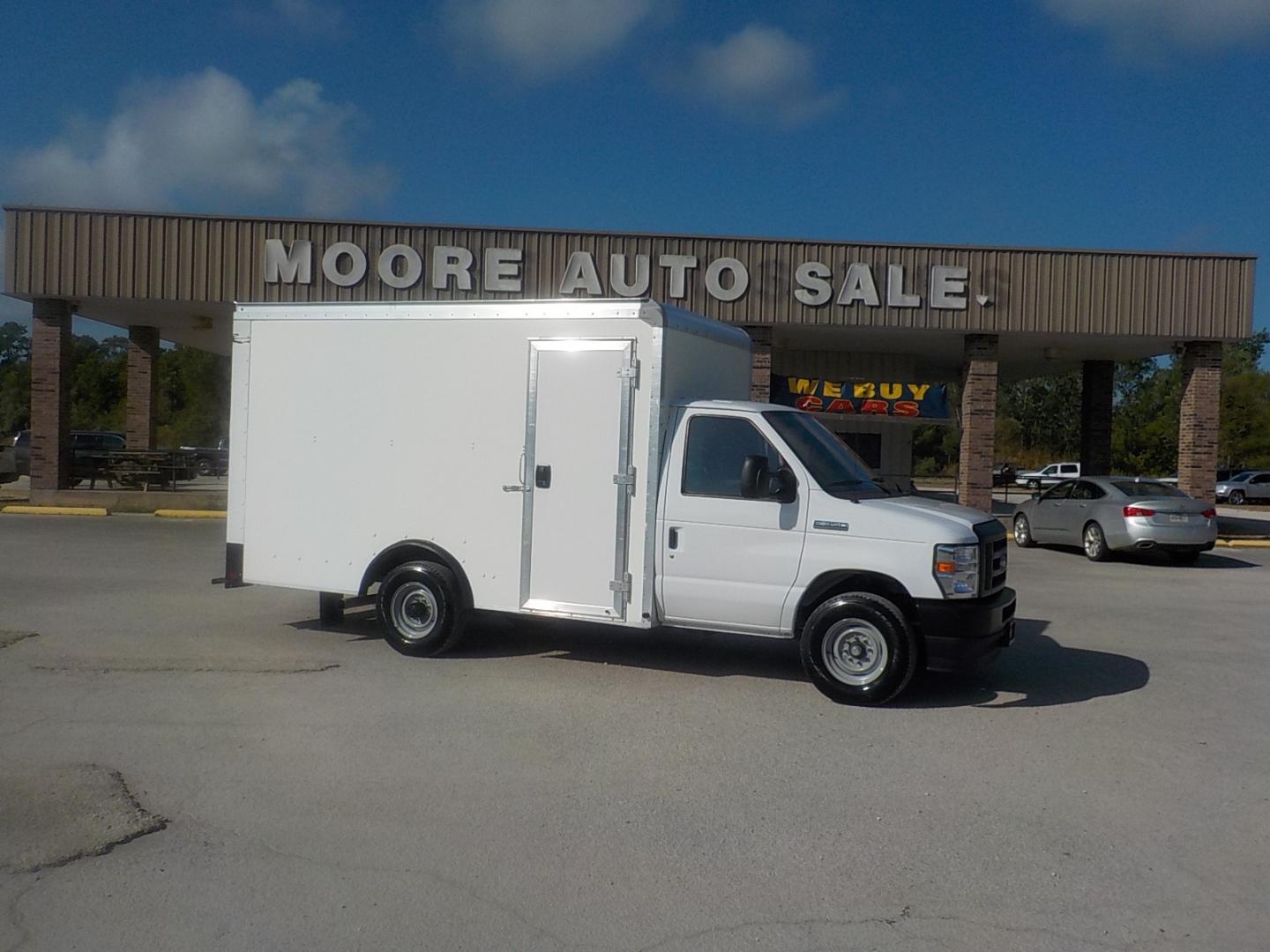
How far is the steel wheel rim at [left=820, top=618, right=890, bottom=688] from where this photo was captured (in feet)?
24.6

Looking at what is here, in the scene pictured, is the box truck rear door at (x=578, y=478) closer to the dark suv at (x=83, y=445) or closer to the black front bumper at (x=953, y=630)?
the black front bumper at (x=953, y=630)

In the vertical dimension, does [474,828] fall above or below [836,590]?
below

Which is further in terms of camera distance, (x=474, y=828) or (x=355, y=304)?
(x=355, y=304)

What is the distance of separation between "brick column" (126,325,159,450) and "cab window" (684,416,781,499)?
20.7m

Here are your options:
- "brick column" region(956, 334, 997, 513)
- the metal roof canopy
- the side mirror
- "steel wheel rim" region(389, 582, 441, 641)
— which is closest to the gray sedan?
"brick column" region(956, 334, 997, 513)

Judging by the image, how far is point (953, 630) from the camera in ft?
24.0

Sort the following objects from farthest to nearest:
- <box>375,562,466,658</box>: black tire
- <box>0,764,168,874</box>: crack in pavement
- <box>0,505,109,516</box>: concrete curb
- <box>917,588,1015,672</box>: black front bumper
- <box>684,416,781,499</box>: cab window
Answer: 1. <box>0,505,109,516</box>: concrete curb
2. <box>375,562,466,658</box>: black tire
3. <box>684,416,781,499</box>: cab window
4. <box>917,588,1015,672</box>: black front bumper
5. <box>0,764,168,874</box>: crack in pavement

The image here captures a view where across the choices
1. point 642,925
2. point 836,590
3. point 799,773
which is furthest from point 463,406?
point 642,925

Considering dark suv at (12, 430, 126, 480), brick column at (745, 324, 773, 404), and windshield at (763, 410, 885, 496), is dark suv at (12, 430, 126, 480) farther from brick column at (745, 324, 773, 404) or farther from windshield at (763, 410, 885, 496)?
windshield at (763, 410, 885, 496)

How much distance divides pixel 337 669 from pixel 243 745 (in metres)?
2.00

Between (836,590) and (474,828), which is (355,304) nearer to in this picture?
(836,590)

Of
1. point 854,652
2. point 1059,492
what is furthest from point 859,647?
point 1059,492

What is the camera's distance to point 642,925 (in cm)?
420

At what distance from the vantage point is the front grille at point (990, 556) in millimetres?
7535
